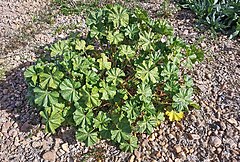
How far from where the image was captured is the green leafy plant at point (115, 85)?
2.69 metres

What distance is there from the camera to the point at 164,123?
3002 millimetres

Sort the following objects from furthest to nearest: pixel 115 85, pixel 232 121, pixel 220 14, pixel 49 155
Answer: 1. pixel 220 14
2. pixel 232 121
3. pixel 49 155
4. pixel 115 85

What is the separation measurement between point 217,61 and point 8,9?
2369 millimetres

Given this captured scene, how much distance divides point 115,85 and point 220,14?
1.78 meters

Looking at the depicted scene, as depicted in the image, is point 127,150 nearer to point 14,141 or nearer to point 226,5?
point 14,141

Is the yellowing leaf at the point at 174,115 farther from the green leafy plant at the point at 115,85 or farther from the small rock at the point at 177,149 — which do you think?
the small rock at the point at 177,149

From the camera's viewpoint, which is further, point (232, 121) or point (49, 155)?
point (232, 121)

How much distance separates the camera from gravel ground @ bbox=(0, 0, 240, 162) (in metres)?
2.83

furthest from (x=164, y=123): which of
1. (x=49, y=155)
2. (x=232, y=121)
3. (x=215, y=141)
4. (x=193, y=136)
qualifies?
(x=49, y=155)

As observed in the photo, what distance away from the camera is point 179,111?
9.22ft

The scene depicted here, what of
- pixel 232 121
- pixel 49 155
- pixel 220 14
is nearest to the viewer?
pixel 49 155

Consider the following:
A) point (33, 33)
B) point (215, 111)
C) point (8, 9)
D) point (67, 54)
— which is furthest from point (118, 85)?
point (8, 9)

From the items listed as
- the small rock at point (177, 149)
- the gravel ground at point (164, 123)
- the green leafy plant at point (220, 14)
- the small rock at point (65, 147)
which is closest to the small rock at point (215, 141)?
the gravel ground at point (164, 123)

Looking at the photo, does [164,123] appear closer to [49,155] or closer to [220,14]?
[49,155]
